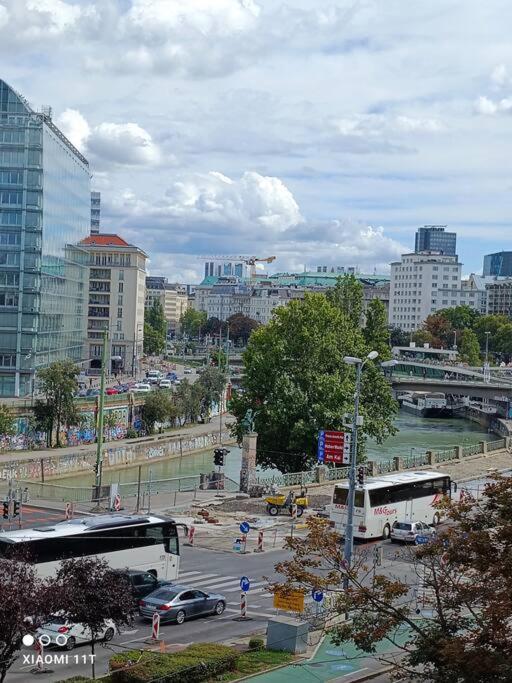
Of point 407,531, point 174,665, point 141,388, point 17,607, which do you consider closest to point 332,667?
point 174,665

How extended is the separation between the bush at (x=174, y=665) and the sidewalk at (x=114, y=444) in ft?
147

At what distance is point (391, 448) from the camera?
91.2 meters

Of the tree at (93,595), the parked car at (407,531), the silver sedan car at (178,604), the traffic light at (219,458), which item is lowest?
the parked car at (407,531)

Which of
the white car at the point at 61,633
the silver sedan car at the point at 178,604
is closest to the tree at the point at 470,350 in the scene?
the silver sedan car at the point at 178,604

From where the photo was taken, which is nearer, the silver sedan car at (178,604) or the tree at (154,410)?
the silver sedan car at (178,604)

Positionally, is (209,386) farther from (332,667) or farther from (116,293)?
(332,667)

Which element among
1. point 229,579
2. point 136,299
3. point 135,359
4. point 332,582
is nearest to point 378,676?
point 332,582

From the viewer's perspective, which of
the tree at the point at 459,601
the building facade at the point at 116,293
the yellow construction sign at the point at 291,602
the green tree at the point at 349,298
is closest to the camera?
the tree at the point at 459,601

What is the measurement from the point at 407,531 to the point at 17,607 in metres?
24.6

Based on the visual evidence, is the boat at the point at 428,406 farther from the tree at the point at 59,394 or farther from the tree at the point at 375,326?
the tree at the point at 59,394

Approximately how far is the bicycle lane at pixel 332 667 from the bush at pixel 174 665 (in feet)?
2.73

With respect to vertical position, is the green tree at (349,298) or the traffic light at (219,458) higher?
the green tree at (349,298)

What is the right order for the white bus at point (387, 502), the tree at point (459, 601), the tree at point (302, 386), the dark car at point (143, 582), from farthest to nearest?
the tree at point (302, 386) < the white bus at point (387, 502) < the dark car at point (143, 582) < the tree at point (459, 601)

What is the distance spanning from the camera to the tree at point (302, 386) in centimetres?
5762
